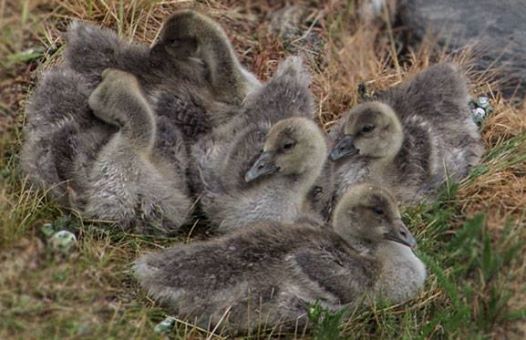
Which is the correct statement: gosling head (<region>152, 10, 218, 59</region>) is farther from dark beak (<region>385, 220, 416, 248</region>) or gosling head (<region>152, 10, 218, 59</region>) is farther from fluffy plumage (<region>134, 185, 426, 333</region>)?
dark beak (<region>385, 220, 416, 248</region>)

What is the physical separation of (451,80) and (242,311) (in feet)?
6.24

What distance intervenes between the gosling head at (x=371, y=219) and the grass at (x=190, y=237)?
Answer: 19 centimetres

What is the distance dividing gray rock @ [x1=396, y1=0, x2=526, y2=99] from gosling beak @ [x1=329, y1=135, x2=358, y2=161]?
154cm

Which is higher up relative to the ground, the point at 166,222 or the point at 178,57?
the point at 178,57

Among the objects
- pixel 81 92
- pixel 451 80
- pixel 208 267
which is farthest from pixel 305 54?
pixel 208 267

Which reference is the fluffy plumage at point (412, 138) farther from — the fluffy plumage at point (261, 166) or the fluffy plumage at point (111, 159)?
the fluffy plumage at point (111, 159)

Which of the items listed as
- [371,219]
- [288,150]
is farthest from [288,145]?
[371,219]

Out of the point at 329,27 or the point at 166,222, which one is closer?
the point at 166,222

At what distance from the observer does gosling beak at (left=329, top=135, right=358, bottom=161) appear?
539cm

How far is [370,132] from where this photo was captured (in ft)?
17.5

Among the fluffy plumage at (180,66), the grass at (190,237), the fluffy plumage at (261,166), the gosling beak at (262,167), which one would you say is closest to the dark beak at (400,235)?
the grass at (190,237)

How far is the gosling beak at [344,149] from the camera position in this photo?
5.39 meters

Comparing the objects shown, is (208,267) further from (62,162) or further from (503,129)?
(503,129)

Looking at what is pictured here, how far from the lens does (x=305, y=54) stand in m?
6.89
